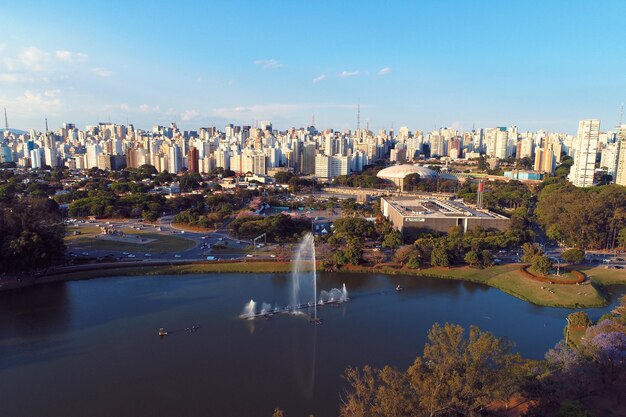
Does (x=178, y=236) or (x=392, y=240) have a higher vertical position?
(x=392, y=240)

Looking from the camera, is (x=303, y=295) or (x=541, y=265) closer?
(x=303, y=295)

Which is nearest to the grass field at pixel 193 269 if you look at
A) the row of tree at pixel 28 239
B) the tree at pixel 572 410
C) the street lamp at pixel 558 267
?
the row of tree at pixel 28 239

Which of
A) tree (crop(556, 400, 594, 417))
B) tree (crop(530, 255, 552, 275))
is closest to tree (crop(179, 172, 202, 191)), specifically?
tree (crop(530, 255, 552, 275))

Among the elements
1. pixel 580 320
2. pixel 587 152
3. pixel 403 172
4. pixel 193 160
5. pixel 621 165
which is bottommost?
pixel 580 320

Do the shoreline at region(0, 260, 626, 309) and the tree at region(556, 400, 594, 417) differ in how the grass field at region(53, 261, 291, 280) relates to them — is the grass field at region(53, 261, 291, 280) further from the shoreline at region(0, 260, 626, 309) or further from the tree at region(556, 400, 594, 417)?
the tree at region(556, 400, 594, 417)

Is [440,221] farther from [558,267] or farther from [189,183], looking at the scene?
[189,183]

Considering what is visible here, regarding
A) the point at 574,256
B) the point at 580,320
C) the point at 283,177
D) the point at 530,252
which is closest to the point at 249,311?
the point at 580,320

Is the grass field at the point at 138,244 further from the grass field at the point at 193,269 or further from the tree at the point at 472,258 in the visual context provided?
the tree at the point at 472,258
